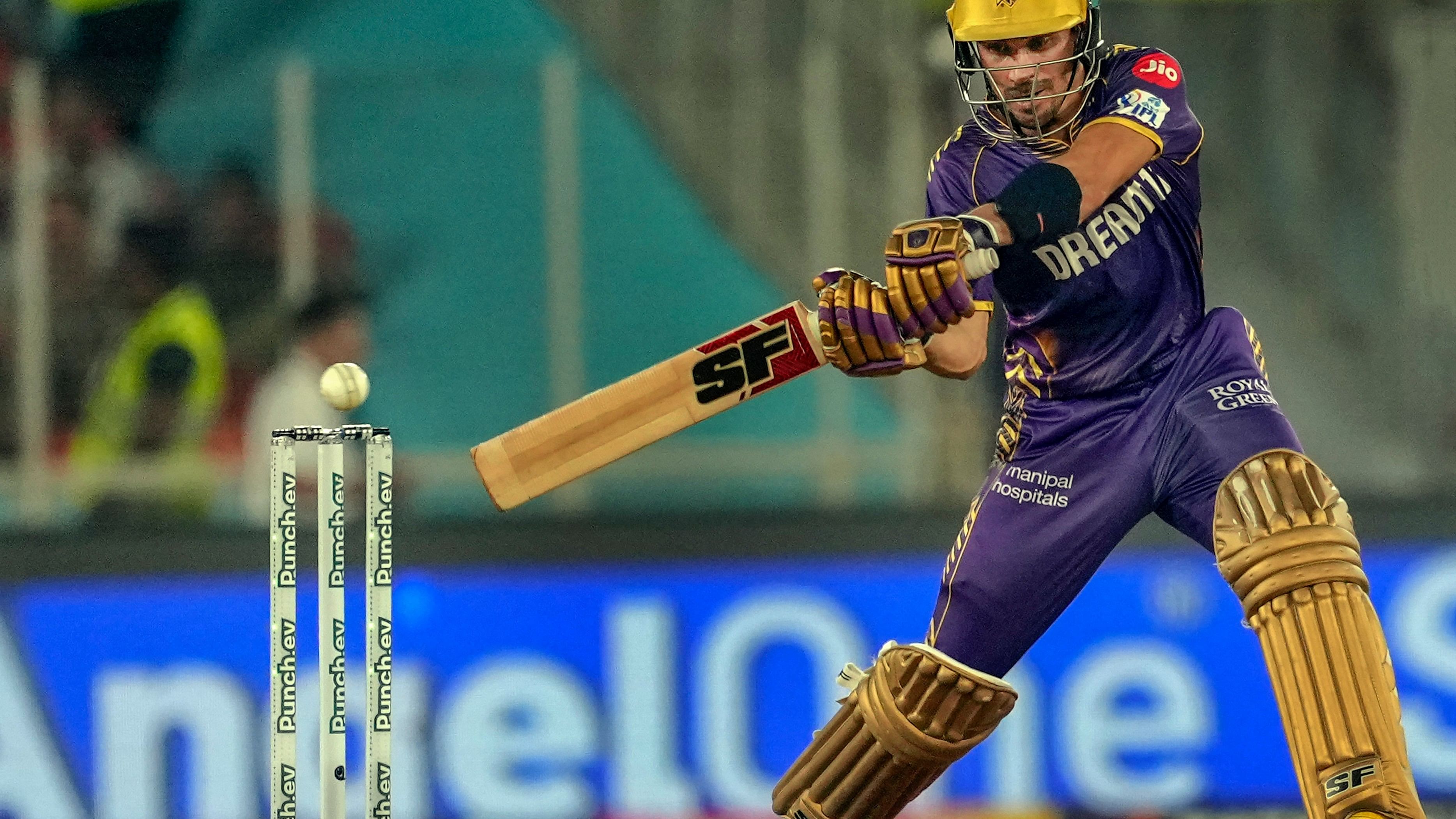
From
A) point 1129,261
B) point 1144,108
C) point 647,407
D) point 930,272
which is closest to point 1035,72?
point 1144,108

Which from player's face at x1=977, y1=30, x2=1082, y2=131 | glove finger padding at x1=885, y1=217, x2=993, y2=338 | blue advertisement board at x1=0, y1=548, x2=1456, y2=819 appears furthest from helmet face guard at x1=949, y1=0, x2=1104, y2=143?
blue advertisement board at x1=0, y1=548, x2=1456, y2=819

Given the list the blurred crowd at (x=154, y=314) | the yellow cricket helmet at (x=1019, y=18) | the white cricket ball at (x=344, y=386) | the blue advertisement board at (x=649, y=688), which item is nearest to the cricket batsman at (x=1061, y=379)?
the yellow cricket helmet at (x=1019, y=18)

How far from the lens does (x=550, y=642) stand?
17.5 ft

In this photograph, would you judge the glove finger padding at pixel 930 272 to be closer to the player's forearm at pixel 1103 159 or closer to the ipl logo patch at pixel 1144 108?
the player's forearm at pixel 1103 159

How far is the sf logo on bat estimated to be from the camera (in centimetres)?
331

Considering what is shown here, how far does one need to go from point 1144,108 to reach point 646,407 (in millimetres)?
954

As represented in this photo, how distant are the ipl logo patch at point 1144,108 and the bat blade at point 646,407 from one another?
2.02 ft

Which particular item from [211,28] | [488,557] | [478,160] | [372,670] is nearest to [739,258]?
[478,160]

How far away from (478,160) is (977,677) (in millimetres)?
3092

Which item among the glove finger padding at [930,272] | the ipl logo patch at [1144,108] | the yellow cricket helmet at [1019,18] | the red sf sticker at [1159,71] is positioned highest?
the yellow cricket helmet at [1019,18]

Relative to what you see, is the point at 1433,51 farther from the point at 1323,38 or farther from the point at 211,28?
the point at 211,28

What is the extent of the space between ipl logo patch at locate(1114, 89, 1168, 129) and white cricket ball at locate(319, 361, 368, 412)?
1.29 metres

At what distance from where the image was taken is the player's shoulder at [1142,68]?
3357 mm

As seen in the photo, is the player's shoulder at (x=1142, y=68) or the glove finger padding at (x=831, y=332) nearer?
the glove finger padding at (x=831, y=332)
